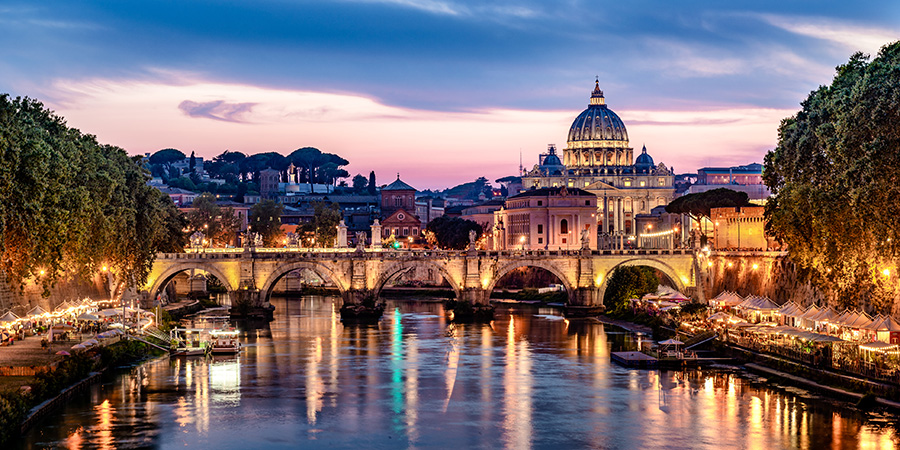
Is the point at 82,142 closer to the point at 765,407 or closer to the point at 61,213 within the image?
the point at 61,213

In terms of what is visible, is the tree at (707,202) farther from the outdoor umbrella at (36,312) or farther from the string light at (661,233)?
the outdoor umbrella at (36,312)

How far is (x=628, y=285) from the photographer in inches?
3750

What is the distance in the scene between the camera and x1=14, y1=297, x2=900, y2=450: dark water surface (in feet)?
146

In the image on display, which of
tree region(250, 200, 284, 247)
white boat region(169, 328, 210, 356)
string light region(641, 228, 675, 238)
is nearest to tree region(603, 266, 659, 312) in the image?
string light region(641, 228, 675, 238)

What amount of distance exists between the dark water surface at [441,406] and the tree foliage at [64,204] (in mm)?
7163

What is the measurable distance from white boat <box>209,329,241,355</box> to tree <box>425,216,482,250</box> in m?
81.9

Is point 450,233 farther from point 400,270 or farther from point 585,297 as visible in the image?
point 585,297

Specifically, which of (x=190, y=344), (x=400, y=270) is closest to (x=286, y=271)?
(x=400, y=270)

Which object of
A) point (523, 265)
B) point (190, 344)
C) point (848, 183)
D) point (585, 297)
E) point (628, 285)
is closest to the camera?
point (848, 183)

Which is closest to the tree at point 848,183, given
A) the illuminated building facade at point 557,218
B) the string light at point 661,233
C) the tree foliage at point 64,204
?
the tree foliage at point 64,204

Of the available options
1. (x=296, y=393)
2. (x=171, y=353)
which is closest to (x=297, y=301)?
(x=171, y=353)

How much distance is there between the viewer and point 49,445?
41969mm

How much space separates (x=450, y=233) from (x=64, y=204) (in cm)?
10565

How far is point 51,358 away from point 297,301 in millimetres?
64572
